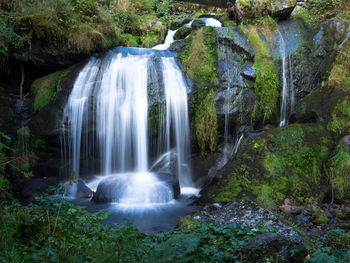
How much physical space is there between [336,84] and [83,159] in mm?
7062

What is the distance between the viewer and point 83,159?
777cm

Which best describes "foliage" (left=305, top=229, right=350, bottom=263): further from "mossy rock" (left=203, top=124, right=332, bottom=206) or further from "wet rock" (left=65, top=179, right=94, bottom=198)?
"wet rock" (left=65, top=179, right=94, bottom=198)

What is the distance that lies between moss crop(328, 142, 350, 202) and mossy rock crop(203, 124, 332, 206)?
21 cm

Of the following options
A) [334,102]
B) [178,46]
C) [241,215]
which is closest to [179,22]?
Answer: [178,46]

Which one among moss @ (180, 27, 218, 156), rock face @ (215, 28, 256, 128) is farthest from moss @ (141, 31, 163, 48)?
rock face @ (215, 28, 256, 128)

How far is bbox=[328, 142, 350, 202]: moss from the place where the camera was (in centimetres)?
582

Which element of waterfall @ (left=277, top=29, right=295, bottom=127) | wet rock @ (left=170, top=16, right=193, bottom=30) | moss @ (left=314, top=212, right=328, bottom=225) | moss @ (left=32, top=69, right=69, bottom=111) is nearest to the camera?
moss @ (left=314, top=212, right=328, bottom=225)

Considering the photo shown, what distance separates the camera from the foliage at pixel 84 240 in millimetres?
2301

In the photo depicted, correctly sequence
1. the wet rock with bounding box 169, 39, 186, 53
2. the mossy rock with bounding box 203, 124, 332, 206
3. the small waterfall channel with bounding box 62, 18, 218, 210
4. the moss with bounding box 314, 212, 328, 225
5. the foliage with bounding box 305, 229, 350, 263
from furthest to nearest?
the wet rock with bounding box 169, 39, 186, 53
the small waterfall channel with bounding box 62, 18, 218, 210
the mossy rock with bounding box 203, 124, 332, 206
the moss with bounding box 314, 212, 328, 225
the foliage with bounding box 305, 229, 350, 263

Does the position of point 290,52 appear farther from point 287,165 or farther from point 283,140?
point 287,165

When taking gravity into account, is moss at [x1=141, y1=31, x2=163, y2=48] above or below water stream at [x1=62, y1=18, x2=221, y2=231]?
above

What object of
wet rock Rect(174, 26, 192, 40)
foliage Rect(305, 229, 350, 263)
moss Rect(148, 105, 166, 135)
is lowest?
foliage Rect(305, 229, 350, 263)

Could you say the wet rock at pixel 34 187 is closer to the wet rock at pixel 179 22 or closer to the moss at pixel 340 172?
the moss at pixel 340 172

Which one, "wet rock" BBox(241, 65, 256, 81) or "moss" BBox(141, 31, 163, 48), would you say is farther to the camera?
"moss" BBox(141, 31, 163, 48)
